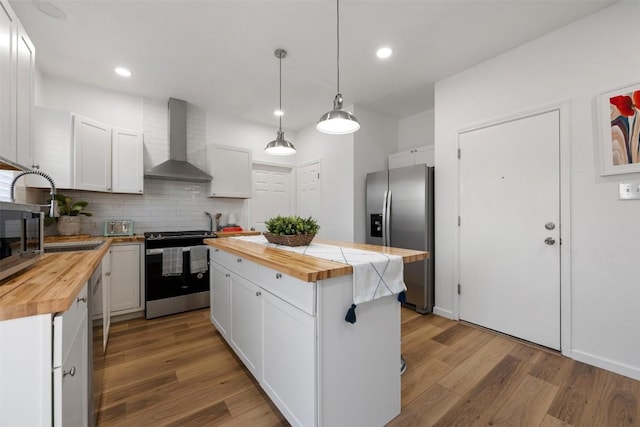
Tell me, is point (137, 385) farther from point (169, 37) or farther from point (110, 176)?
point (169, 37)

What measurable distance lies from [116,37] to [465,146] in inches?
135

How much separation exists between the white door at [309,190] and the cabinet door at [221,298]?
218 cm

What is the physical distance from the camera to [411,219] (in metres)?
3.16

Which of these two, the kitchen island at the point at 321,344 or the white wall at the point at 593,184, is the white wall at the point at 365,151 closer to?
the white wall at the point at 593,184

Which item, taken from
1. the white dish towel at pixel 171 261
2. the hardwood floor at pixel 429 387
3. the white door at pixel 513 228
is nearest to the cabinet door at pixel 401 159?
the white door at pixel 513 228

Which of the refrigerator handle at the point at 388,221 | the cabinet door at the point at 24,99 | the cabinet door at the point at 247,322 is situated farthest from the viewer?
the refrigerator handle at the point at 388,221

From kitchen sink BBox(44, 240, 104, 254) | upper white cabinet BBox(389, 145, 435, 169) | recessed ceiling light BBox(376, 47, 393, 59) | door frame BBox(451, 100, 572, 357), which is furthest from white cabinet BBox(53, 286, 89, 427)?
upper white cabinet BBox(389, 145, 435, 169)

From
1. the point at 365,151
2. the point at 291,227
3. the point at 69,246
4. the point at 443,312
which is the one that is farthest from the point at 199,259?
the point at 443,312

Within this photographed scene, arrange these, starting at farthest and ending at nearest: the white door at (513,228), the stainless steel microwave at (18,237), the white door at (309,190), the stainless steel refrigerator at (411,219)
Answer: the white door at (309,190) → the stainless steel refrigerator at (411,219) → the white door at (513,228) → the stainless steel microwave at (18,237)

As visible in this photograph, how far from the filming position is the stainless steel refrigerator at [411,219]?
10.0 ft

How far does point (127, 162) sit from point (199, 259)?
1.43m

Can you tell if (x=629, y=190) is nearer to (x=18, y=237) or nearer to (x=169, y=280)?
(x=18, y=237)

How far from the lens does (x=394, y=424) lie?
1.48m

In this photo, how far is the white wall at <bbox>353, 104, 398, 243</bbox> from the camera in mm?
3738
